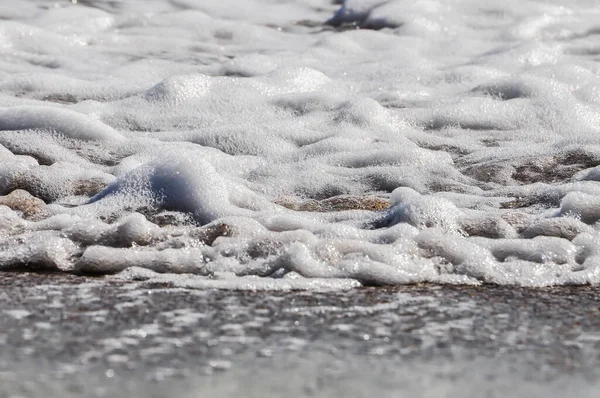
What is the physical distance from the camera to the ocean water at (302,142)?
2.32m

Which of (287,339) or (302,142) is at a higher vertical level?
(302,142)

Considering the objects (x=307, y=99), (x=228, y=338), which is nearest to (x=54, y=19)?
(x=307, y=99)

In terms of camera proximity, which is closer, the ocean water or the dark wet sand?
A: the dark wet sand

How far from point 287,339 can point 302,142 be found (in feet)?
7.98

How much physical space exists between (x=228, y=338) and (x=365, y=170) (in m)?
2.03

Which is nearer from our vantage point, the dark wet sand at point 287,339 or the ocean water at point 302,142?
the dark wet sand at point 287,339

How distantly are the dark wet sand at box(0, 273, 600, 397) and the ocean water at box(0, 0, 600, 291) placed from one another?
0.17 m

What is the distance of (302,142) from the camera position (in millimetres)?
3988

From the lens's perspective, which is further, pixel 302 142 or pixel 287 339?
pixel 302 142

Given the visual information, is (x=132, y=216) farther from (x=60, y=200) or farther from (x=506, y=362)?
(x=506, y=362)

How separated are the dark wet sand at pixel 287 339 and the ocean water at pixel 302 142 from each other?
167 millimetres

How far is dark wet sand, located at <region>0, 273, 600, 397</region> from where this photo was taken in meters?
1.38

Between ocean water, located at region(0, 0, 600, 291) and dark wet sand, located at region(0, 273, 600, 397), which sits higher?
ocean water, located at region(0, 0, 600, 291)

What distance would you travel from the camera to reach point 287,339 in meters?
1.62
